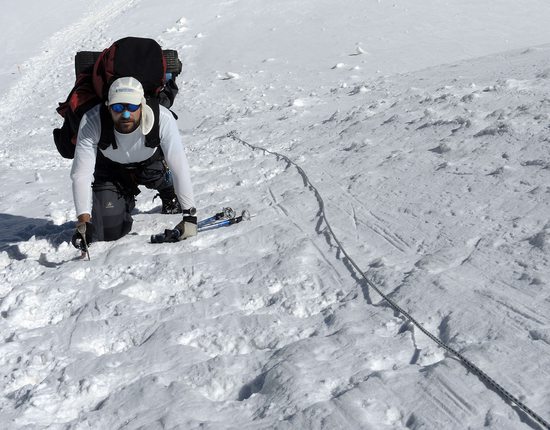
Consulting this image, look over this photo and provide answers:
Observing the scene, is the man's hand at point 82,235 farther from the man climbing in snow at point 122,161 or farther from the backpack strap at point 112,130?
the backpack strap at point 112,130

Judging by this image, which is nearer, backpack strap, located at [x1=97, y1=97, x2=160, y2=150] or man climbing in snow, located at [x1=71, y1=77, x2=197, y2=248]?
man climbing in snow, located at [x1=71, y1=77, x2=197, y2=248]

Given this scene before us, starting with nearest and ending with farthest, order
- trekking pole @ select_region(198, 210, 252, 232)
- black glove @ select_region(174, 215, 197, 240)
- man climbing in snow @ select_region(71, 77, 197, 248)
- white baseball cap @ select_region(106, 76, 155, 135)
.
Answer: white baseball cap @ select_region(106, 76, 155, 135)
man climbing in snow @ select_region(71, 77, 197, 248)
black glove @ select_region(174, 215, 197, 240)
trekking pole @ select_region(198, 210, 252, 232)

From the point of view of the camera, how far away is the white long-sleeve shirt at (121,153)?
4766 mm

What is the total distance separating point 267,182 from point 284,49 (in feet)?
29.0

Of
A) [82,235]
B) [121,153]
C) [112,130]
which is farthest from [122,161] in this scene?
[82,235]

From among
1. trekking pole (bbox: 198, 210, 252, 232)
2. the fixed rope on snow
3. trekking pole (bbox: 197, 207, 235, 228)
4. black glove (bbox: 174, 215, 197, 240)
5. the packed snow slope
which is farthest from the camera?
trekking pole (bbox: 197, 207, 235, 228)

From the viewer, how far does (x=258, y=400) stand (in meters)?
2.86

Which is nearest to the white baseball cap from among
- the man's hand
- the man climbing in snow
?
the man climbing in snow

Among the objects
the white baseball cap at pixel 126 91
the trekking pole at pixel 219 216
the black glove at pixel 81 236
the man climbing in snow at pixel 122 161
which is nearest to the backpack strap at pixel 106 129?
the man climbing in snow at pixel 122 161

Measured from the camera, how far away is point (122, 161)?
5.21 m

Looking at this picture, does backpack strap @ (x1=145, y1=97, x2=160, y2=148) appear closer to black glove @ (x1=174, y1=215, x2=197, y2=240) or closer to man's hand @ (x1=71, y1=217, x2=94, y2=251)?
black glove @ (x1=174, y1=215, x2=197, y2=240)

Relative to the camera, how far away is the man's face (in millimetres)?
4520

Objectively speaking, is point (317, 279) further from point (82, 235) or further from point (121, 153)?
point (121, 153)

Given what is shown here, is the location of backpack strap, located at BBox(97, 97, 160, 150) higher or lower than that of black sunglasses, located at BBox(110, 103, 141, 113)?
lower
